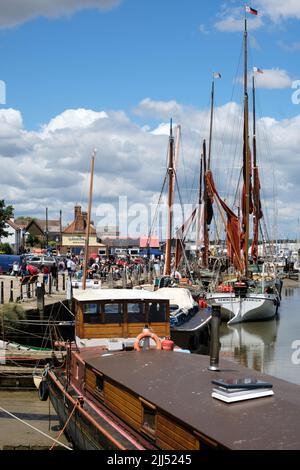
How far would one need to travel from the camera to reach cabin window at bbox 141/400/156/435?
1093cm

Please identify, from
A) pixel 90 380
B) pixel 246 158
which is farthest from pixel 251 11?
pixel 90 380

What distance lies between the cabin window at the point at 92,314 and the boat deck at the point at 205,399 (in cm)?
269

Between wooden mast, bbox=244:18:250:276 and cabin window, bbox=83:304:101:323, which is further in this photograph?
wooden mast, bbox=244:18:250:276

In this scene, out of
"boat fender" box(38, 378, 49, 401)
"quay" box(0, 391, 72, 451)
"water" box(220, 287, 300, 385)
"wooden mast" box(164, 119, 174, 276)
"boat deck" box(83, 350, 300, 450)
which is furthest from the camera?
"wooden mast" box(164, 119, 174, 276)

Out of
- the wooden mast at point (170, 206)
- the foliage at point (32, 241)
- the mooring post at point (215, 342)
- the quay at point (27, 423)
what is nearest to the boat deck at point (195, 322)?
the quay at point (27, 423)

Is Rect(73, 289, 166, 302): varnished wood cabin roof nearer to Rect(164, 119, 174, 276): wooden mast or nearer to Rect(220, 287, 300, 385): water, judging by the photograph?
Rect(220, 287, 300, 385): water

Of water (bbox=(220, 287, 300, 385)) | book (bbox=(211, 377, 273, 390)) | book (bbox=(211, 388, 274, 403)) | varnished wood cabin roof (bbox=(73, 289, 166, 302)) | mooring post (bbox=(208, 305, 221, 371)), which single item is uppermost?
varnished wood cabin roof (bbox=(73, 289, 166, 302))

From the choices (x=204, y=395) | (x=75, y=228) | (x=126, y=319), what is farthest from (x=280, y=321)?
(x=75, y=228)

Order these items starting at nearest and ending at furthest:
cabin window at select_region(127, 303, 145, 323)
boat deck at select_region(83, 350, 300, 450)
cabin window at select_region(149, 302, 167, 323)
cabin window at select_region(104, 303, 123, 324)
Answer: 1. boat deck at select_region(83, 350, 300, 450)
2. cabin window at select_region(104, 303, 123, 324)
3. cabin window at select_region(127, 303, 145, 323)
4. cabin window at select_region(149, 302, 167, 323)

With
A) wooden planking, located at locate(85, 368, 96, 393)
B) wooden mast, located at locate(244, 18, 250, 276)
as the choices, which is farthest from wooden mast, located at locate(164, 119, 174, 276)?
wooden planking, located at locate(85, 368, 96, 393)

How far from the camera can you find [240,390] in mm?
10266

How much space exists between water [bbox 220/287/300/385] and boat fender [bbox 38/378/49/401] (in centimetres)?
1022

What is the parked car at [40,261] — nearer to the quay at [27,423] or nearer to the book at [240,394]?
the quay at [27,423]

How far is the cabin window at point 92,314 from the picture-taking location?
57.0ft
